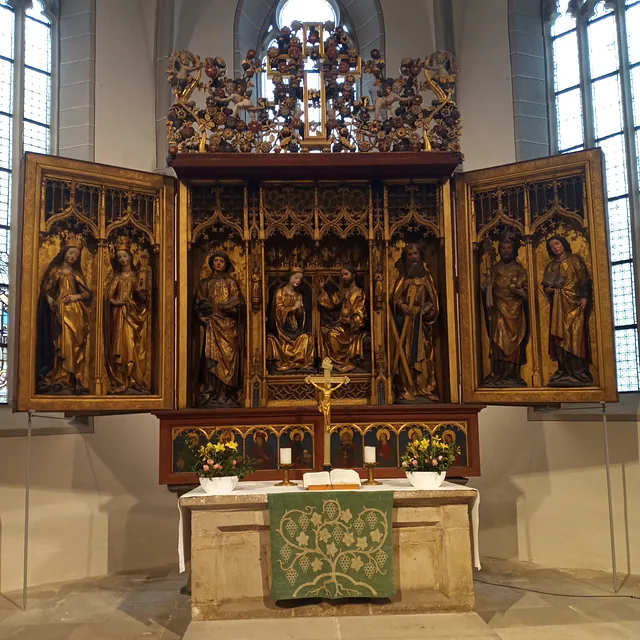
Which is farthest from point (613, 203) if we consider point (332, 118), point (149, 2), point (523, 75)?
point (149, 2)

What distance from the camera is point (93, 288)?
823cm

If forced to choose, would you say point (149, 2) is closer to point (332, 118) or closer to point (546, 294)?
point (332, 118)

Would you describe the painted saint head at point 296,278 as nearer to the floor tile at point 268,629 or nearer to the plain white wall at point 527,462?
the plain white wall at point 527,462

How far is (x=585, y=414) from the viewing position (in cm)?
950

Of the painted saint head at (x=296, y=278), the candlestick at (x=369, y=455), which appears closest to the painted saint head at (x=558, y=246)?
the painted saint head at (x=296, y=278)

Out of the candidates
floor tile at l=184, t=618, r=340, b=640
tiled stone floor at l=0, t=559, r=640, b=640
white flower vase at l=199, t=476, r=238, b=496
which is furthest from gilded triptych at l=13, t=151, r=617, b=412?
floor tile at l=184, t=618, r=340, b=640

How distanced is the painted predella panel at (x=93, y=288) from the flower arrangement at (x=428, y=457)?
109 inches

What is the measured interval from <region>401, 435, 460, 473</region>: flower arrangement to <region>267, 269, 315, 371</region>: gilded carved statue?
220 cm

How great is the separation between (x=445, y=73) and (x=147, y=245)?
12.5ft

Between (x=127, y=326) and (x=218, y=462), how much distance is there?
2.28 metres

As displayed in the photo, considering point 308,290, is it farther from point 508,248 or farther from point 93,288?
point 93,288

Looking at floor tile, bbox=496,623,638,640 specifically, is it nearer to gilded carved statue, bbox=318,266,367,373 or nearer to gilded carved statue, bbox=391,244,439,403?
gilded carved statue, bbox=391,244,439,403

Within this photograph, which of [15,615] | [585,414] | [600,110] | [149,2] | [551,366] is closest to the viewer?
[15,615]

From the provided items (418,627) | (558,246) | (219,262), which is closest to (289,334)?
(219,262)
